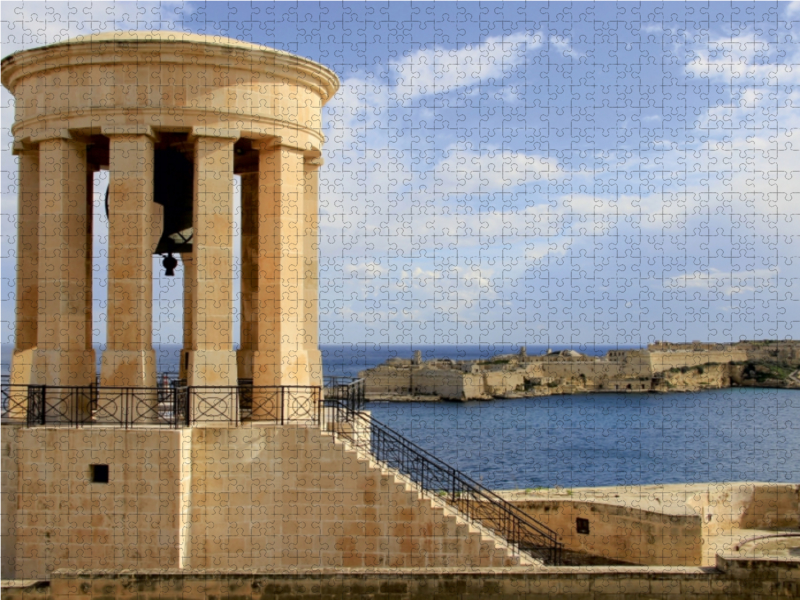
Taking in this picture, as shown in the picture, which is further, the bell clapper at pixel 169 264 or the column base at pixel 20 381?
the bell clapper at pixel 169 264

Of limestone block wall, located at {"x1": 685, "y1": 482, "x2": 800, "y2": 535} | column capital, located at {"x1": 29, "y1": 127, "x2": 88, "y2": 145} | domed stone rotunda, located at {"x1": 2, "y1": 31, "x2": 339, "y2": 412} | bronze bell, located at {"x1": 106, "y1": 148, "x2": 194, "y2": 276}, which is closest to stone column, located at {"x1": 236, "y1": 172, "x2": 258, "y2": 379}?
bronze bell, located at {"x1": 106, "y1": 148, "x2": 194, "y2": 276}

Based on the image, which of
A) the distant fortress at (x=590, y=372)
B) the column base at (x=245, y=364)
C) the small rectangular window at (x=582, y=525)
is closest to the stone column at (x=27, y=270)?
the column base at (x=245, y=364)

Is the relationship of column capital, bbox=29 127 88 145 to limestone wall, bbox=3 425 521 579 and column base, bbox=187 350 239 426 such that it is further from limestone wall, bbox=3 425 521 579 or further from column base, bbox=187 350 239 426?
limestone wall, bbox=3 425 521 579

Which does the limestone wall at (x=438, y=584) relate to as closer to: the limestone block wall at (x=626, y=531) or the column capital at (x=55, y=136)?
the limestone block wall at (x=626, y=531)

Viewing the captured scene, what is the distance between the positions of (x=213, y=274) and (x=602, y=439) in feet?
208

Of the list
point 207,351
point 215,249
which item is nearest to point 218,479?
point 207,351

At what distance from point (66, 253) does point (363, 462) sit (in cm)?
608

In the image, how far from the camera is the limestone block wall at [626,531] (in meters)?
16.9

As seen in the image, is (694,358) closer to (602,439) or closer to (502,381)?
Result: (502,381)

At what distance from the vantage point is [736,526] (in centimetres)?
2117

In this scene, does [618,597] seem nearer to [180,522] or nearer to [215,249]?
[180,522]

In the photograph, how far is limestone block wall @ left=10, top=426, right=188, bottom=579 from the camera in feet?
45.2

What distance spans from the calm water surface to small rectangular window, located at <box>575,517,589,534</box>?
1727cm

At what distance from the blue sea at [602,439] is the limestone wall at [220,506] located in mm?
2104
